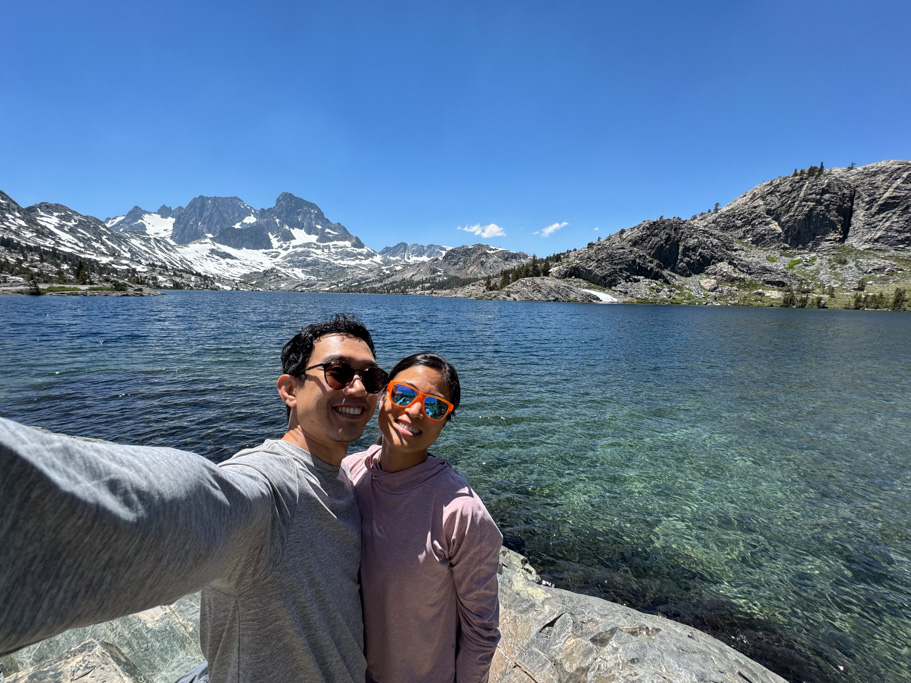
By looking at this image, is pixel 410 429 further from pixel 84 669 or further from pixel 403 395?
pixel 84 669

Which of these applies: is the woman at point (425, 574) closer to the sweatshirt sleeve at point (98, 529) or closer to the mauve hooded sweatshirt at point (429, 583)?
the mauve hooded sweatshirt at point (429, 583)

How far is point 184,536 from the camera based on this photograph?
193cm

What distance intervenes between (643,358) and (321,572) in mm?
39358

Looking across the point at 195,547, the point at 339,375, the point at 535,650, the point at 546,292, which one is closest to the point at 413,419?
the point at 339,375

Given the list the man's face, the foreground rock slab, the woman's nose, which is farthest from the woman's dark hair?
the foreground rock slab

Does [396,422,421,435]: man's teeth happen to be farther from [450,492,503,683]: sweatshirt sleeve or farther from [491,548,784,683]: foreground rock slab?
[491,548,784,683]: foreground rock slab

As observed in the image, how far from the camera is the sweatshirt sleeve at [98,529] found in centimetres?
128

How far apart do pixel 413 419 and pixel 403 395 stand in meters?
0.28

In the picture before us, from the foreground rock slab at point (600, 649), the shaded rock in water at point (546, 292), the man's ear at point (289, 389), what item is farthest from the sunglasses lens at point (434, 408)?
the shaded rock in water at point (546, 292)

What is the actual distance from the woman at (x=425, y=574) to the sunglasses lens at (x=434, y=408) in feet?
0.72

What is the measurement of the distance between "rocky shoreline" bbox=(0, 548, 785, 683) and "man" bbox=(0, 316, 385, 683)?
3.04 metres

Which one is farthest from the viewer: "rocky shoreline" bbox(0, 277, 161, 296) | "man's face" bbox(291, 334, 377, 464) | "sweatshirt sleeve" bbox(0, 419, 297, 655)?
"rocky shoreline" bbox(0, 277, 161, 296)

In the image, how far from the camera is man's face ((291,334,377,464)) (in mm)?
3342

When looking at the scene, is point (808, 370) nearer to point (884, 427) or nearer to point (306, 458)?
point (884, 427)
